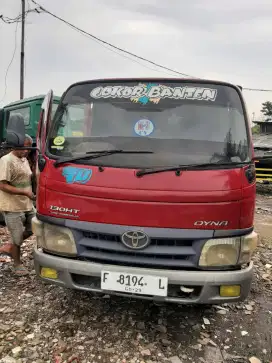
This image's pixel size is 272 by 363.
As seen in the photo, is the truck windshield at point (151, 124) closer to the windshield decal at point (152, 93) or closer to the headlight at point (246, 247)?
the windshield decal at point (152, 93)

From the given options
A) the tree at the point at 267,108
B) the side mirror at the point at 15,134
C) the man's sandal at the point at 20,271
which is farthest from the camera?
the tree at the point at 267,108

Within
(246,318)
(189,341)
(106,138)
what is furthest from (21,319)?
(246,318)

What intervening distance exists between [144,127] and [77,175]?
72 centimetres

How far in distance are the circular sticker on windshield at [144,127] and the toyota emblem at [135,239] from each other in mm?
865

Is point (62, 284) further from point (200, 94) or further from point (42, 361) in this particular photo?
point (200, 94)

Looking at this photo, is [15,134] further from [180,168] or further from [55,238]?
[180,168]

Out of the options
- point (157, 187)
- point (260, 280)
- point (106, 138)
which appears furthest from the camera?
point (260, 280)

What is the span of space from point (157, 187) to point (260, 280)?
2487 millimetres

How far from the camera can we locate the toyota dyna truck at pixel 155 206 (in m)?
2.62

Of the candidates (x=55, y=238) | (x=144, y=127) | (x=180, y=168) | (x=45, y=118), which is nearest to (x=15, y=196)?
(x=45, y=118)

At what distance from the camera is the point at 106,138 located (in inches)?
122

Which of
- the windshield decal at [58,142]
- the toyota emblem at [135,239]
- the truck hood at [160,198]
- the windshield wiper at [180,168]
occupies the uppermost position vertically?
the windshield decal at [58,142]

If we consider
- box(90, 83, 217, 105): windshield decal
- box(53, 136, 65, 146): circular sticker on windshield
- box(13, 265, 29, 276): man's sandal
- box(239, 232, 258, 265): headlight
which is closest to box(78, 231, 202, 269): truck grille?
box(239, 232, 258, 265): headlight

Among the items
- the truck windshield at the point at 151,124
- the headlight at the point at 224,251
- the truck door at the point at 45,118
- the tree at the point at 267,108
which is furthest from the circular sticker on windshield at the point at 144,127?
the tree at the point at 267,108
